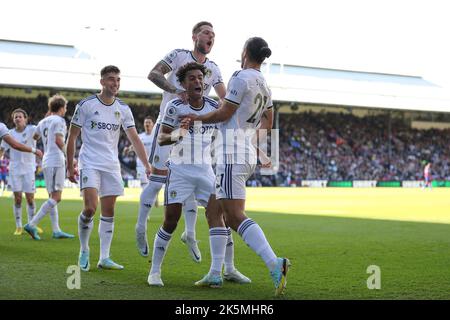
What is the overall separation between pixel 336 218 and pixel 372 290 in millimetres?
11352

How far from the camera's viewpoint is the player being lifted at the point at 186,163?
717 centimetres

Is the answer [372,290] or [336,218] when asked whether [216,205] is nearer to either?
[372,290]

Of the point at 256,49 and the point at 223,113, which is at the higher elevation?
the point at 256,49

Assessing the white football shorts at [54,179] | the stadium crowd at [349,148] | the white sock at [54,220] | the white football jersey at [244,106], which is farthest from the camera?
the stadium crowd at [349,148]

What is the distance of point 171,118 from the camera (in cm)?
717

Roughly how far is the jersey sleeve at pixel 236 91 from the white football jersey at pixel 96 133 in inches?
94.5

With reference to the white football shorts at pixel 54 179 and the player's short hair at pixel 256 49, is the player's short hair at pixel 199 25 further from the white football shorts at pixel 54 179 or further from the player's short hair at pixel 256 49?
the white football shorts at pixel 54 179

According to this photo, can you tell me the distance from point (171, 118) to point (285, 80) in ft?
165

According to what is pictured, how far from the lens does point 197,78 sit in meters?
7.19

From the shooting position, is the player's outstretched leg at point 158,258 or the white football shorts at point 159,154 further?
the white football shorts at point 159,154

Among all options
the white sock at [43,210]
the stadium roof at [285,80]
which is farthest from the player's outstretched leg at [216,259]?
the stadium roof at [285,80]

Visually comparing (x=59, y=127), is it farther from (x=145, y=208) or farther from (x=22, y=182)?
(x=145, y=208)

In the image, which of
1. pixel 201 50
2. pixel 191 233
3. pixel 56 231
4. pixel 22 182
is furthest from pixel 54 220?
pixel 201 50

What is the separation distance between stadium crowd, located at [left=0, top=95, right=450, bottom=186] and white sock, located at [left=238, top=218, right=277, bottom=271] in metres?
43.8
